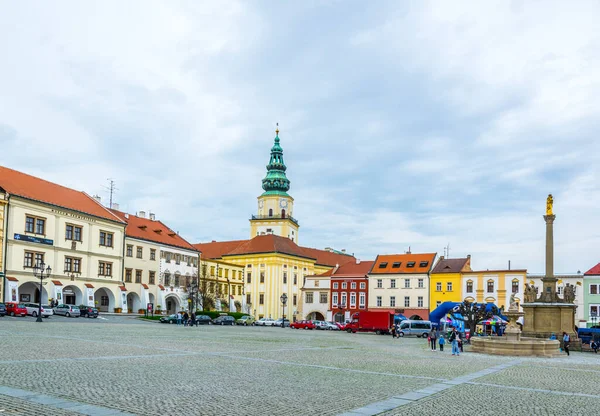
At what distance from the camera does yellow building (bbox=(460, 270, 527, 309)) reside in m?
73.4

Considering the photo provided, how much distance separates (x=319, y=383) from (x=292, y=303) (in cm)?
7735

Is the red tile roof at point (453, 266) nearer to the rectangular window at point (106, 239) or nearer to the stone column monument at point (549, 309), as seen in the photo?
the stone column monument at point (549, 309)

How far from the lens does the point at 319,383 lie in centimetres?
1470

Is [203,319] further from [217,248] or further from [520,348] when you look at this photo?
[217,248]

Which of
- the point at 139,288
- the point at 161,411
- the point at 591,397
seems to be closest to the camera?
the point at 161,411

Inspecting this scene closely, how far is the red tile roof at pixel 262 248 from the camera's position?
9362cm

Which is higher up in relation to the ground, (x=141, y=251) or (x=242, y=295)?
(x=141, y=251)

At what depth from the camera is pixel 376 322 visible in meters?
58.3

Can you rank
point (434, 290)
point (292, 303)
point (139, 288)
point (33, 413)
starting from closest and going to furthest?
point (33, 413) < point (139, 288) < point (434, 290) < point (292, 303)

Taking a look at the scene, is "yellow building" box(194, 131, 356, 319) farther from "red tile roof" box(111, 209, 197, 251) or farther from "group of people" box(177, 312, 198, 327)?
"group of people" box(177, 312, 198, 327)

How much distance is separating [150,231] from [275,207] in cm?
4222

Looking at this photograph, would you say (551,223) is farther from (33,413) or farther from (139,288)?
(139,288)

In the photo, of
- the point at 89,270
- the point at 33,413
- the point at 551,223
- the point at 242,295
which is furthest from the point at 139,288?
the point at 33,413

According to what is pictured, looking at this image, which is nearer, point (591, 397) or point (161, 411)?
point (161, 411)
